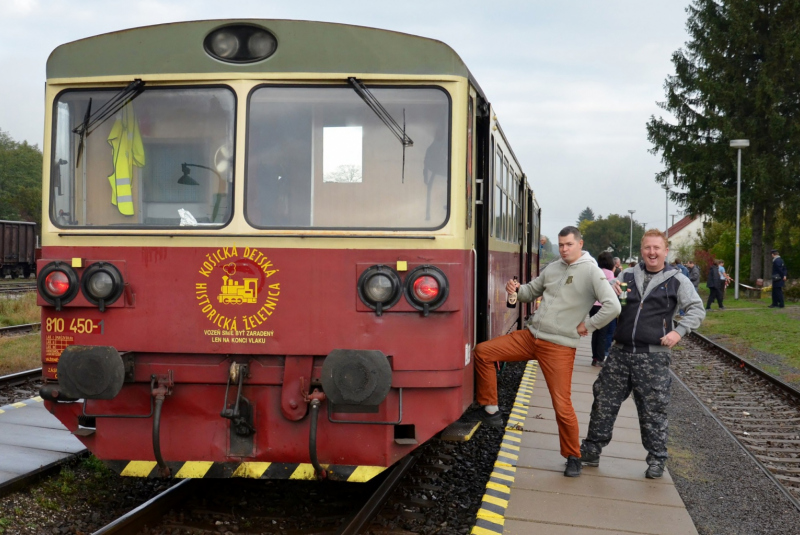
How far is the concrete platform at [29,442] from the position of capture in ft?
19.3

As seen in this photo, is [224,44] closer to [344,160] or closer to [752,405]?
[344,160]

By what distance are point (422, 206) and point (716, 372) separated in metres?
10.0

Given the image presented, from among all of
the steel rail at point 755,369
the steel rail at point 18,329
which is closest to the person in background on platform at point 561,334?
the steel rail at point 755,369

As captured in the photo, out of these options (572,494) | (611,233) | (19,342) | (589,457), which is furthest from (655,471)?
(611,233)

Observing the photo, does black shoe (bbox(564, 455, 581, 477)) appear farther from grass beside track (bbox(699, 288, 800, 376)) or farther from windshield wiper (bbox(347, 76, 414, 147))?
grass beside track (bbox(699, 288, 800, 376))

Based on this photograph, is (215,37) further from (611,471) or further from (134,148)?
(611,471)

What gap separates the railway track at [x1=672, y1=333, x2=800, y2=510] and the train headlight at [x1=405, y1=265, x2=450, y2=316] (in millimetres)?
Answer: 3518

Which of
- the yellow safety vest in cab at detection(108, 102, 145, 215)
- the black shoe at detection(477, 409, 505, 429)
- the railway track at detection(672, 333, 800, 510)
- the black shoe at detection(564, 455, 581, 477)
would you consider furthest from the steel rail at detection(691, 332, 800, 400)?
the yellow safety vest in cab at detection(108, 102, 145, 215)

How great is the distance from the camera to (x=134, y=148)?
15.9 ft

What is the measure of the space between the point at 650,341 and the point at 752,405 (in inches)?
217

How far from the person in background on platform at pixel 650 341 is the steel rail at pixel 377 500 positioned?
151cm

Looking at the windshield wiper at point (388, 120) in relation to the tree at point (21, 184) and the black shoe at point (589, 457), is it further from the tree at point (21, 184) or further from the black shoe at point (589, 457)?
the tree at point (21, 184)

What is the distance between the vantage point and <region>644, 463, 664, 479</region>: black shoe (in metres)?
5.98

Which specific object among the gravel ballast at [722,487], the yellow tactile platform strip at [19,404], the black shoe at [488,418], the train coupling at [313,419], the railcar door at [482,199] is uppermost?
the railcar door at [482,199]
